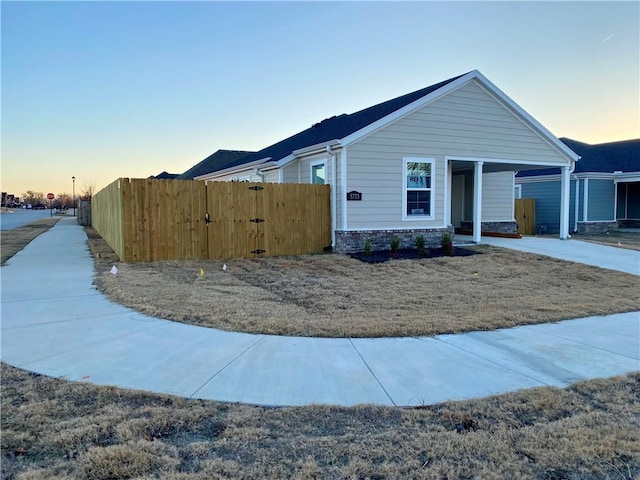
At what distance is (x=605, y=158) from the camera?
2566 centimetres

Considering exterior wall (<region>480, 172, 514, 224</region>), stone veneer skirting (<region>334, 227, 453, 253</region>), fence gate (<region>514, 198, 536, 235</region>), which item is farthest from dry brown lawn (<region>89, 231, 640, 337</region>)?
fence gate (<region>514, 198, 536, 235</region>)

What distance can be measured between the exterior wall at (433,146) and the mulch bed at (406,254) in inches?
32.5

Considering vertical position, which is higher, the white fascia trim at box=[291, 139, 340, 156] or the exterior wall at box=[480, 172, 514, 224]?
the white fascia trim at box=[291, 139, 340, 156]

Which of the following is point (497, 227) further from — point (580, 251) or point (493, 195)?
point (580, 251)

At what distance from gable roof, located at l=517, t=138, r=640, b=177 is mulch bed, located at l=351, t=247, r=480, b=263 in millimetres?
14260

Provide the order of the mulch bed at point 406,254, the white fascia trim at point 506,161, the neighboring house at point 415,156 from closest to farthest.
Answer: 1. the mulch bed at point 406,254
2. the neighboring house at point 415,156
3. the white fascia trim at point 506,161

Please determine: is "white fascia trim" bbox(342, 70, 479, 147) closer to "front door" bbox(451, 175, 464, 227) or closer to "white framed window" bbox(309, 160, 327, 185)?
"white framed window" bbox(309, 160, 327, 185)

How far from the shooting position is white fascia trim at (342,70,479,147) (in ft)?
40.4

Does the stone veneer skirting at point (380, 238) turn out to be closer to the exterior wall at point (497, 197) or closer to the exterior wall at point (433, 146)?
the exterior wall at point (433, 146)

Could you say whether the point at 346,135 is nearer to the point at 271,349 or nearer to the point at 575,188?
the point at 271,349

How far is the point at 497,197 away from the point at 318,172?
28.1 feet

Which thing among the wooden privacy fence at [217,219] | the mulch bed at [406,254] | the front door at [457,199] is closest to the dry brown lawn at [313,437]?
the wooden privacy fence at [217,219]

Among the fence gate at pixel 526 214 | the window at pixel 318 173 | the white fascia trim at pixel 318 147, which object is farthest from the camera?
the fence gate at pixel 526 214

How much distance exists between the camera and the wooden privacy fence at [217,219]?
10992 mm
